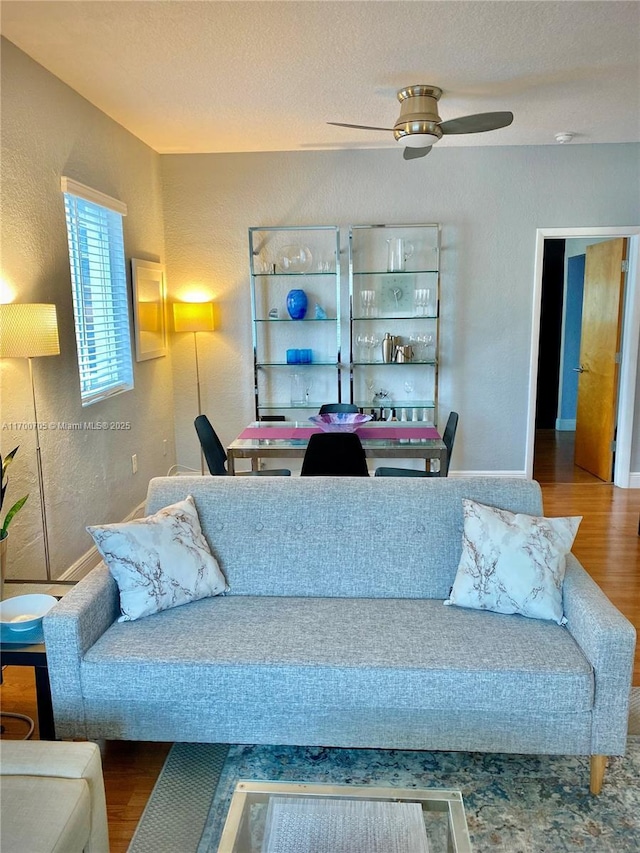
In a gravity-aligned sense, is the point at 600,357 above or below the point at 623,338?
below

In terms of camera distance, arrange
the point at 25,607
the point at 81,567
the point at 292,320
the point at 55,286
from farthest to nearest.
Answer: the point at 292,320
the point at 81,567
the point at 55,286
the point at 25,607

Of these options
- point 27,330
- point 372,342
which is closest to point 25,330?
point 27,330

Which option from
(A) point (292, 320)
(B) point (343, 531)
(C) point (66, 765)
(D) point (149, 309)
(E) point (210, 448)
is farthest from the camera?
(A) point (292, 320)

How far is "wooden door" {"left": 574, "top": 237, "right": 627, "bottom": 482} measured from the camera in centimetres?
521

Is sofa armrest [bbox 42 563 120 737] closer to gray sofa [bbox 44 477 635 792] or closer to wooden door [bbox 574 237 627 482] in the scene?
gray sofa [bbox 44 477 635 792]

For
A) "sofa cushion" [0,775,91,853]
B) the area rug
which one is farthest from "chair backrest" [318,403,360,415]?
"sofa cushion" [0,775,91,853]

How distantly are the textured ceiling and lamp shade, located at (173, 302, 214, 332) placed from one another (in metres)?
1.22

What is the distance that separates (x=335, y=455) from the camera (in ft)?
11.1

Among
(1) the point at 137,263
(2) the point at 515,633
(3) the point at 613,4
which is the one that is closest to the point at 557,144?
(3) the point at 613,4

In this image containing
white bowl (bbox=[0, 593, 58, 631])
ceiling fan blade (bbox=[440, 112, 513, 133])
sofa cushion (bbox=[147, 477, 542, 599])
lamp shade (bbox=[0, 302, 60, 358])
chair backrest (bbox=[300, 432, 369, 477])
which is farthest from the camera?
chair backrest (bbox=[300, 432, 369, 477])

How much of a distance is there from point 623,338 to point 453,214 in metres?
1.70

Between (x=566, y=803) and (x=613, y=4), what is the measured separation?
293cm

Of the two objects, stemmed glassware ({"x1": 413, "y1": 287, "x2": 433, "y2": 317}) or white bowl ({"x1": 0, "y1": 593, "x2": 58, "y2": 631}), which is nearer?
white bowl ({"x1": 0, "y1": 593, "x2": 58, "y2": 631})

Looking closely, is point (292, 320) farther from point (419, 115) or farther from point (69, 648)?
point (69, 648)
